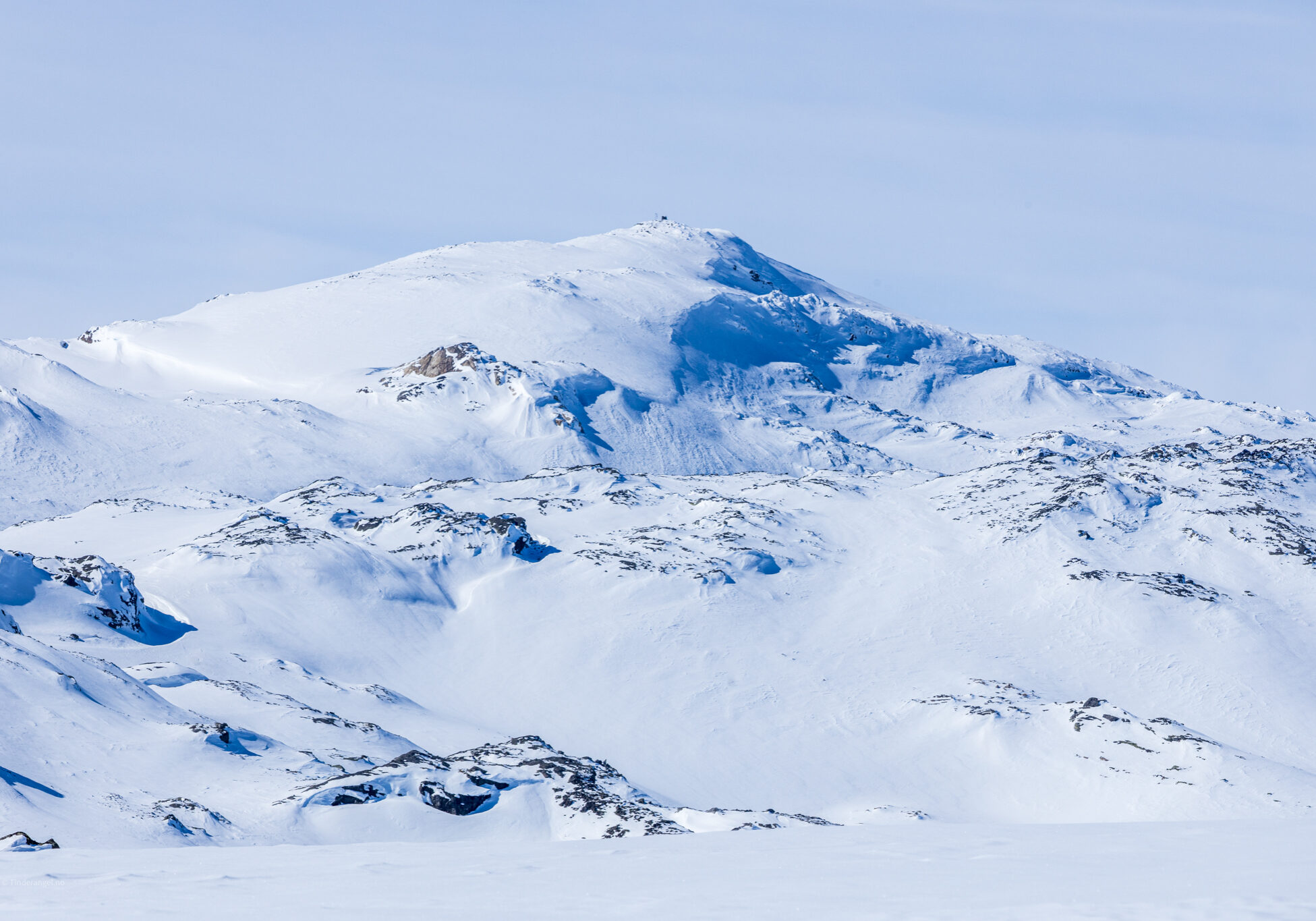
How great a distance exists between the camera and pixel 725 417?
11062cm

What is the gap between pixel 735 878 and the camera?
13.7 metres

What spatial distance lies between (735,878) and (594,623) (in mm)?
39783

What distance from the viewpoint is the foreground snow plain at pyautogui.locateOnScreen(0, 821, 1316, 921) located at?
11.8 m

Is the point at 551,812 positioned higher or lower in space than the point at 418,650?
higher

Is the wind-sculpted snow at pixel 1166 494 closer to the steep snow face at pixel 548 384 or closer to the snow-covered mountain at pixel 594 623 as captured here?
the snow-covered mountain at pixel 594 623

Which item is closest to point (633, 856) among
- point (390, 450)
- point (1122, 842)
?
point (1122, 842)

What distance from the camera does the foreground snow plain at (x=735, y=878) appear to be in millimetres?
11836

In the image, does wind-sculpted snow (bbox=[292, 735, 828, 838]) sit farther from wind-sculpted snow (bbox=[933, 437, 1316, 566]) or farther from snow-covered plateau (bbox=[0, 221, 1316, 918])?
wind-sculpted snow (bbox=[933, 437, 1316, 566])

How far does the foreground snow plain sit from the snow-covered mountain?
34.7 ft

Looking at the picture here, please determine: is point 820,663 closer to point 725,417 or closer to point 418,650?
point 418,650

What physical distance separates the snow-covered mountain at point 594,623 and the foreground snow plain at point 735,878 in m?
10.6

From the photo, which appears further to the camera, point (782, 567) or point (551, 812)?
point (782, 567)

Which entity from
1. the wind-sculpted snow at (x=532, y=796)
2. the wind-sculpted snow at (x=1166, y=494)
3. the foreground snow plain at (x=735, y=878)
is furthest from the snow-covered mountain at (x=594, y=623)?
the foreground snow plain at (x=735, y=878)

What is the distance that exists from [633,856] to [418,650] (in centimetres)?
3694
